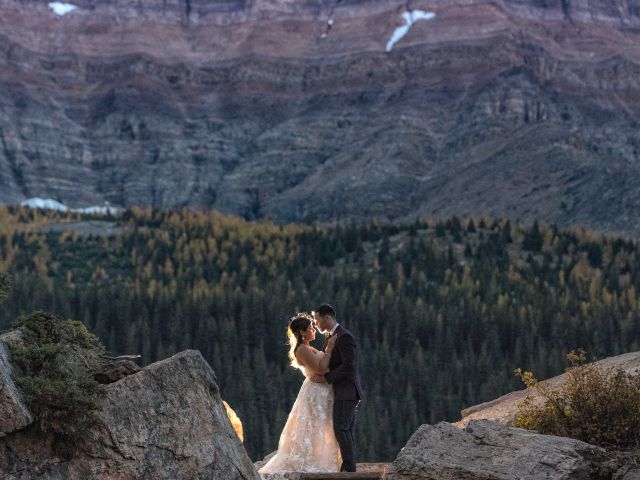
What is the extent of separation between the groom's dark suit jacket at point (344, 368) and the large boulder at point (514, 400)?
2475mm

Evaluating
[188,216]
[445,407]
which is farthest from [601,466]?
[188,216]

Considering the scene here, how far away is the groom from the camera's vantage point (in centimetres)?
2048

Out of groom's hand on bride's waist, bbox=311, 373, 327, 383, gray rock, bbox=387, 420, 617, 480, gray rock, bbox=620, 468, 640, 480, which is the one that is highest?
groom's hand on bride's waist, bbox=311, 373, 327, 383

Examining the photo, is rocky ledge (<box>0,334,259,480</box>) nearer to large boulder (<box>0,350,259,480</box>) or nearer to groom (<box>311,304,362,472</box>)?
large boulder (<box>0,350,259,480</box>)

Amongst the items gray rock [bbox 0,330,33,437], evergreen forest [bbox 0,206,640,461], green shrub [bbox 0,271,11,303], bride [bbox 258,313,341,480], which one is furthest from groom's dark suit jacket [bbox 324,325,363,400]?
evergreen forest [bbox 0,206,640,461]

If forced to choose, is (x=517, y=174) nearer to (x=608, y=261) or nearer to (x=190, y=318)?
(x=608, y=261)

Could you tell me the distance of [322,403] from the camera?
68.7 ft

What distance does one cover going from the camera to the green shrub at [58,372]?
14055mm

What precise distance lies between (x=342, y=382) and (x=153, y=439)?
20.0ft

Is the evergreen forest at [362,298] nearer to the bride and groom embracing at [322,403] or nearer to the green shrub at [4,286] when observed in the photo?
the bride and groom embracing at [322,403]

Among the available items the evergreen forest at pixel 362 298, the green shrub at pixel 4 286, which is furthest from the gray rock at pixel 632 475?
the evergreen forest at pixel 362 298

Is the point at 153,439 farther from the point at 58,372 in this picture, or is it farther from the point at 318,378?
the point at 318,378

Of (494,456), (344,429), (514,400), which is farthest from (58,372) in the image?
(514,400)

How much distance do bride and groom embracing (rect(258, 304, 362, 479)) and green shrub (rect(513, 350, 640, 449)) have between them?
2.63 meters
